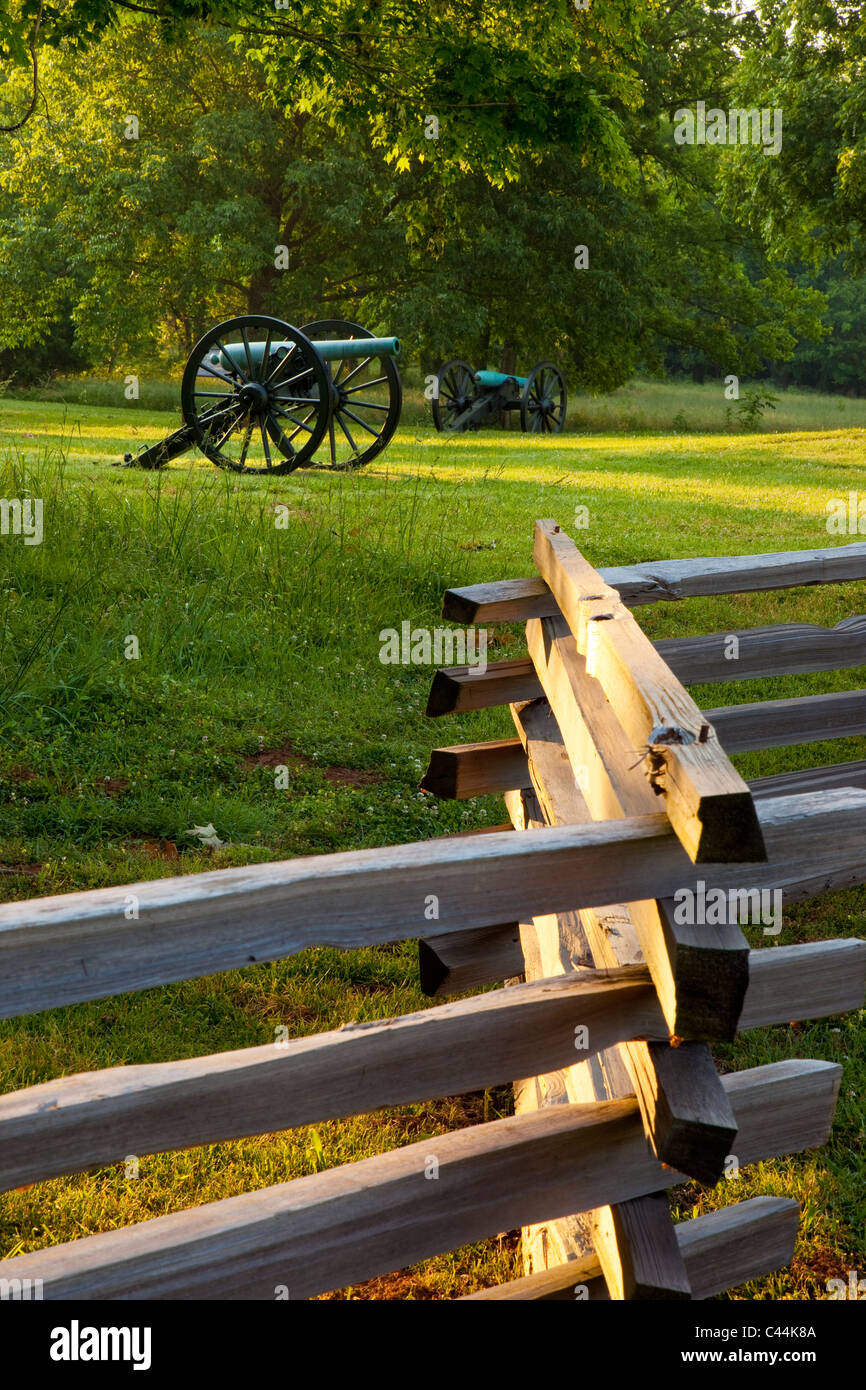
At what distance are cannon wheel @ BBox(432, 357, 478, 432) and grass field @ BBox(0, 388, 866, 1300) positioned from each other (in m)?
14.3

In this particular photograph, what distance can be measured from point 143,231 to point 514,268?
914cm

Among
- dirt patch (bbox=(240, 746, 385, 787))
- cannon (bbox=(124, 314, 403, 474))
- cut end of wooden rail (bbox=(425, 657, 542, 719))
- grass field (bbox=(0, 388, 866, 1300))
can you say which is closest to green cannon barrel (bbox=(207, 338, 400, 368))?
cannon (bbox=(124, 314, 403, 474))

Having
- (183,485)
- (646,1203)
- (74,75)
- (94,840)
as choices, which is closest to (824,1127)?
(646,1203)

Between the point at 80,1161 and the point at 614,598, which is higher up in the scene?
the point at 614,598

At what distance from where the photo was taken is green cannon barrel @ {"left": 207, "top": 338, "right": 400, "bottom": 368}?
12031mm

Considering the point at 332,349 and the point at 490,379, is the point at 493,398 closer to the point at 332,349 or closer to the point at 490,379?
the point at 490,379

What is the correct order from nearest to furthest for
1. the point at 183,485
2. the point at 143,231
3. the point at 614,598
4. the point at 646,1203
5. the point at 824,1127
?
the point at 646,1203, the point at 824,1127, the point at 614,598, the point at 183,485, the point at 143,231

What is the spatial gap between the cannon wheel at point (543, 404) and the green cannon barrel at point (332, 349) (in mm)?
12129

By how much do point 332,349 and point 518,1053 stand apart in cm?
1179

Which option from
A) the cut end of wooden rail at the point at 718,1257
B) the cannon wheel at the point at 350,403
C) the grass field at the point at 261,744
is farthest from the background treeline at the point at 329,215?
the cut end of wooden rail at the point at 718,1257

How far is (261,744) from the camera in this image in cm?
537

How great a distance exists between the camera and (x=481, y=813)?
16.7 feet

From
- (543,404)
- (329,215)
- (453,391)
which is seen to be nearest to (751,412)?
(543,404)

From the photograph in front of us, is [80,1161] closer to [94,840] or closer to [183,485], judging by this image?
[94,840]
